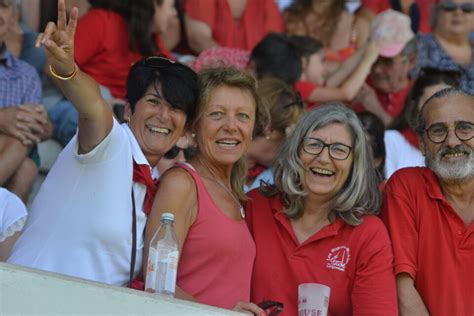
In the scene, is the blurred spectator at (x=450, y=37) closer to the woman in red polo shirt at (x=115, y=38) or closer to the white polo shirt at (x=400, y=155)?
the white polo shirt at (x=400, y=155)

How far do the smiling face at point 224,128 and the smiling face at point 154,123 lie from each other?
0.16 meters

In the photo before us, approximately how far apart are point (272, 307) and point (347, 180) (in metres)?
0.73

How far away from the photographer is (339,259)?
4855 mm

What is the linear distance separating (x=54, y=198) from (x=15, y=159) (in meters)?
1.80

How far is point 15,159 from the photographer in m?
6.17

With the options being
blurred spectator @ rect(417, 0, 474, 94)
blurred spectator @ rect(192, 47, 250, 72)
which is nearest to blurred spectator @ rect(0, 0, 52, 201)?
blurred spectator @ rect(192, 47, 250, 72)

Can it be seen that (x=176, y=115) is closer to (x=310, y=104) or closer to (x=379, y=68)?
(x=310, y=104)

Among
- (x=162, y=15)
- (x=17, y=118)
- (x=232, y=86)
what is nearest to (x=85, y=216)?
(x=232, y=86)

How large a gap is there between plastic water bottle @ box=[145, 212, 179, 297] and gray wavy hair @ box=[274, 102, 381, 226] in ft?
2.51

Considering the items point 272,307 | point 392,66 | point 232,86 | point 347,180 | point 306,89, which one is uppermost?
point 392,66

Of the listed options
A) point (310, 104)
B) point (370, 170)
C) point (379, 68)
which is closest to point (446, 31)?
point (379, 68)

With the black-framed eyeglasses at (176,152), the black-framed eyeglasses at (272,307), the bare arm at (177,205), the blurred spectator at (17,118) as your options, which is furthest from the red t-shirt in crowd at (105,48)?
the black-framed eyeglasses at (272,307)

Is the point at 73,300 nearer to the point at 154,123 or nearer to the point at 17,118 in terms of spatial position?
the point at 154,123

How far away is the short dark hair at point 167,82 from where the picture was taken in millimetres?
4891
